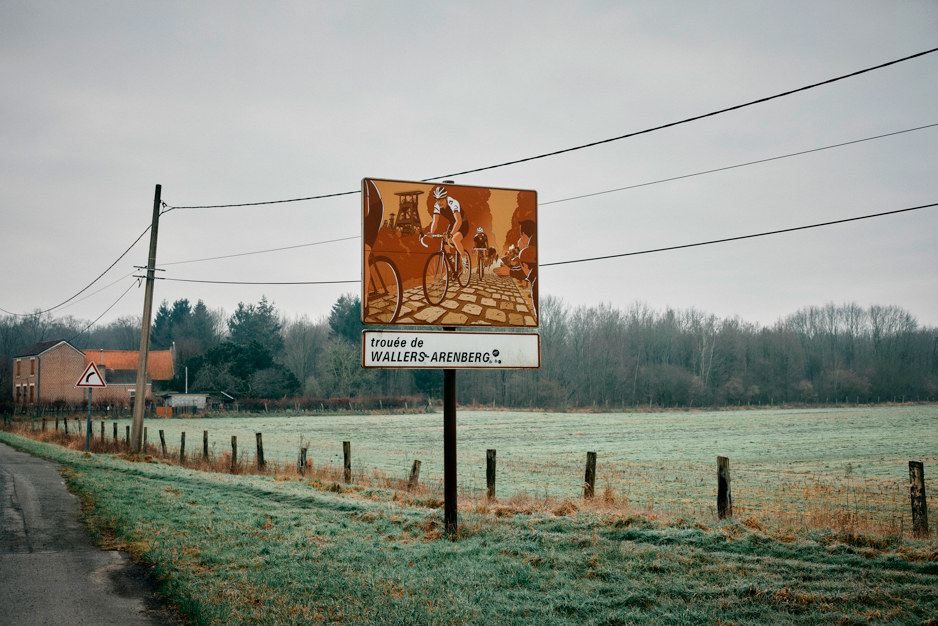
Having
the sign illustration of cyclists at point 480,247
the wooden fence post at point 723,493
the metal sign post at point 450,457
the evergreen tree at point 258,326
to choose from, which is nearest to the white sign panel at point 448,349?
the metal sign post at point 450,457

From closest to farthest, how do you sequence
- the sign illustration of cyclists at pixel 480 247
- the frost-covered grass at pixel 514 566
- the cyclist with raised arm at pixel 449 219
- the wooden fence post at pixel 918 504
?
the frost-covered grass at pixel 514 566, the wooden fence post at pixel 918 504, the cyclist with raised arm at pixel 449 219, the sign illustration of cyclists at pixel 480 247

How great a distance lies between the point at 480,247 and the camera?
35.3ft

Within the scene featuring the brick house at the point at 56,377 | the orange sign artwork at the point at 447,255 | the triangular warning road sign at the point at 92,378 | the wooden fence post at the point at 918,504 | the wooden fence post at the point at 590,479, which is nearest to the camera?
the wooden fence post at the point at 918,504

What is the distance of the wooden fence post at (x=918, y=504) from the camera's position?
9117 mm

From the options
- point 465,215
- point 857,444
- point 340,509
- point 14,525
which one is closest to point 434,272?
point 465,215

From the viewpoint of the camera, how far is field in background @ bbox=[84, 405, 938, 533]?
1452 cm

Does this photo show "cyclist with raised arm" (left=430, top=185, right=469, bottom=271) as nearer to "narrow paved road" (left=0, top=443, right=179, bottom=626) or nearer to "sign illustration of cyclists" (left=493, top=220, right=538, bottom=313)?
"sign illustration of cyclists" (left=493, top=220, right=538, bottom=313)

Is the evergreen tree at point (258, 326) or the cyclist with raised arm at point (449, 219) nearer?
the cyclist with raised arm at point (449, 219)

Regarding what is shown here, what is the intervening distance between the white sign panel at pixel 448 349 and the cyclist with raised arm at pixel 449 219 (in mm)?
1292

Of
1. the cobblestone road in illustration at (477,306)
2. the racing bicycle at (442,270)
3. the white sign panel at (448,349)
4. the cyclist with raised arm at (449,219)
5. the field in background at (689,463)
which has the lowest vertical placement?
the field in background at (689,463)

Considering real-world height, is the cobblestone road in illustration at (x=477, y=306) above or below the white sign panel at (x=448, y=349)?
above

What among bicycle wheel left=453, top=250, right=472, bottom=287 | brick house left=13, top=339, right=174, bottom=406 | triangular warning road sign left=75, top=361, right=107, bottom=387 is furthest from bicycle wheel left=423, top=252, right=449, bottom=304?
brick house left=13, top=339, right=174, bottom=406

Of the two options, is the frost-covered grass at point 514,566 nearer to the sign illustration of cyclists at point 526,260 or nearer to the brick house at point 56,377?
the sign illustration of cyclists at point 526,260

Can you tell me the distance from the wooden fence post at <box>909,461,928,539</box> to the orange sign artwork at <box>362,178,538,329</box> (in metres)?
5.86
